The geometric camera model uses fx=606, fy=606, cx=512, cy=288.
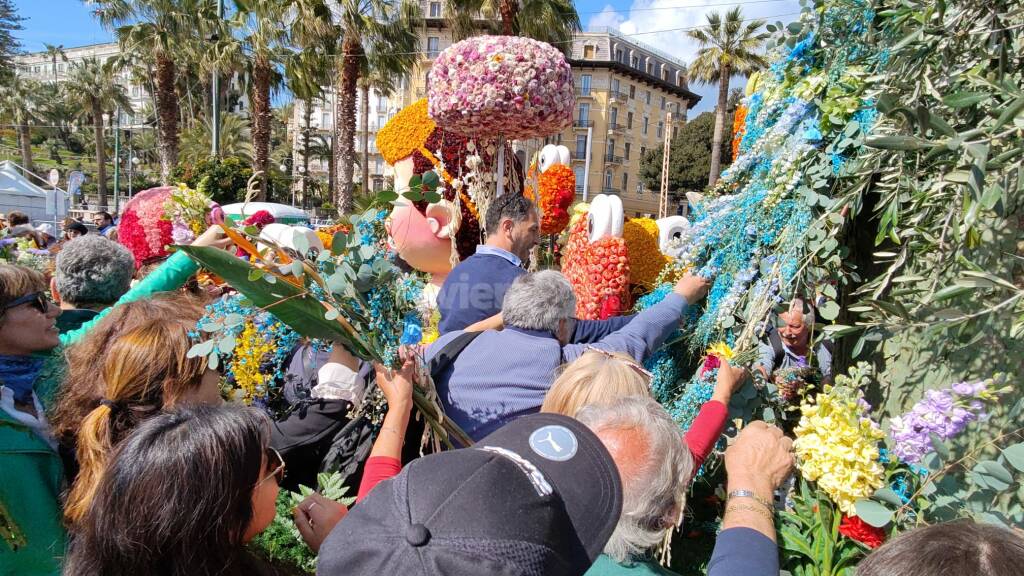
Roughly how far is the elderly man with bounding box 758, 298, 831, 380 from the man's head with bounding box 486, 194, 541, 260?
3.81 ft

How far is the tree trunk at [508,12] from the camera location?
1219 centimetres

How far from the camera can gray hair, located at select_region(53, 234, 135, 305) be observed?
7.96ft

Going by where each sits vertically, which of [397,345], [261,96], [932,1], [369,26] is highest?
[369,26]

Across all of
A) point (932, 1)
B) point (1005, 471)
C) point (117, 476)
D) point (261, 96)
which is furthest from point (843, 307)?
point (261, 96)

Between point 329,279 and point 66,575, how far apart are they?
827 millimetres

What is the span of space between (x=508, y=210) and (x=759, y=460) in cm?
169

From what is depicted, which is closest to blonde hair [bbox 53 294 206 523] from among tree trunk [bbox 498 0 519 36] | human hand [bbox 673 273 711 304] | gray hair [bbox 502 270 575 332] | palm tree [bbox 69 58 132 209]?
gray hair [bbox 502 270 575 332]

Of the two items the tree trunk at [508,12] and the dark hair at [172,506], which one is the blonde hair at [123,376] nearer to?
the dark hair at [172,506]

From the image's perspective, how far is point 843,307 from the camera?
2.18 metres

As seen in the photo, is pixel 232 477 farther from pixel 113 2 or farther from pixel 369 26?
pixel 113 2

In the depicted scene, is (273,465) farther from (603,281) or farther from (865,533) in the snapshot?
(603,281)

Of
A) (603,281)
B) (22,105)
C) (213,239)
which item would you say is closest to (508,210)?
(603,281)

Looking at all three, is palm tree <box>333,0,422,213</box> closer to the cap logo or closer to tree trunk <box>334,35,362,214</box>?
tree trunk <box>334,35,362,214</box>

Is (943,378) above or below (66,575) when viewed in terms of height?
above
